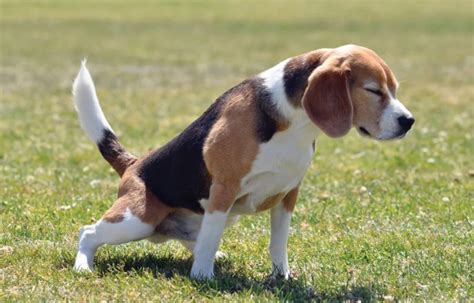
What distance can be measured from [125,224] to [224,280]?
A: 2.60ft

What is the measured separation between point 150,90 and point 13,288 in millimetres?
13233

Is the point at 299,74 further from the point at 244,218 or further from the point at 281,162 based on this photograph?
the point at 244,218

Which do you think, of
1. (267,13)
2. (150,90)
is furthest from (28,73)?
(267,13)

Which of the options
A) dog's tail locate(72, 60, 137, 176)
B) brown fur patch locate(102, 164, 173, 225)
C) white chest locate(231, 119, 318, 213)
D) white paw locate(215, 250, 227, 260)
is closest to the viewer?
white chest locate(231, 119, 318, 213)

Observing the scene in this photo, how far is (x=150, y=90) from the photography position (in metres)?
18.8

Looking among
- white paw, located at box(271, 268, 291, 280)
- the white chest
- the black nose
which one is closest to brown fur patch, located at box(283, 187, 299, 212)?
the white chest

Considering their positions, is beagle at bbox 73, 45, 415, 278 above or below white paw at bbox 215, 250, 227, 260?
above

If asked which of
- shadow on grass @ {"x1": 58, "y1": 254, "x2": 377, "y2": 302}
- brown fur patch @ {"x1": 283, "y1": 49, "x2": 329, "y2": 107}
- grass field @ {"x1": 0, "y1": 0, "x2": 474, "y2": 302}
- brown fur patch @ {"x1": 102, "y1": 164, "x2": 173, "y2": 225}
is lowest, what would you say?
grass field @ {"x1": 0, "y1": 0, "x2": 474, "y2": 302}

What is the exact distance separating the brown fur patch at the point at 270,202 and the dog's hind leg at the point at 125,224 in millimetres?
651

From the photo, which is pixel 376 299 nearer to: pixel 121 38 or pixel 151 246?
pixel 151 246

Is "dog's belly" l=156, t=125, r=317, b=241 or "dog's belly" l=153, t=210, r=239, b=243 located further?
"dog's belly" l=153, t=210, r=239, b=243

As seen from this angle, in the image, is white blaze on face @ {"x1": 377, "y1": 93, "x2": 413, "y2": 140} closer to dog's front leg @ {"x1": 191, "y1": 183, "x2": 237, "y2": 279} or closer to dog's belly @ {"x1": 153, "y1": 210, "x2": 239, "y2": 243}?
dog's front leg @ {"x1": 191, "y1": 183, "x2": 237, "y2": 279}

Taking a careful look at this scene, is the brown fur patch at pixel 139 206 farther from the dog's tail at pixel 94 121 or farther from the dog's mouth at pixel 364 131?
the dog's mouth at pixel 364 131

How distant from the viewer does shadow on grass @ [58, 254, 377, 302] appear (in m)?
5.61
